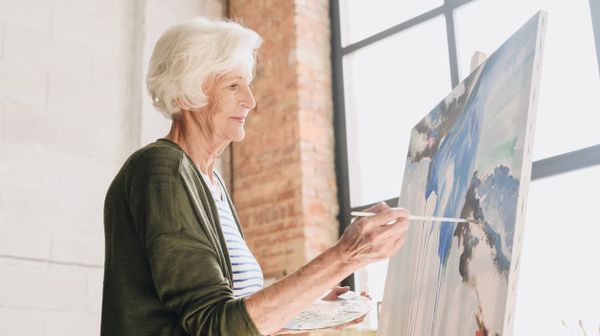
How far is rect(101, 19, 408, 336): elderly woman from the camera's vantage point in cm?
136

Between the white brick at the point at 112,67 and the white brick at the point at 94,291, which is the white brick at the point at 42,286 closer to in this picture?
the white brick at the point at 94,291

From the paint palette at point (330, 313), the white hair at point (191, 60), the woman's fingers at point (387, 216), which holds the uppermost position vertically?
the white hair at point (191, 60)

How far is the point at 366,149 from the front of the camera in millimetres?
4391

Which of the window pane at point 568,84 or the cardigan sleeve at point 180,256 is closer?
the cardigan sleeve at point 180,256

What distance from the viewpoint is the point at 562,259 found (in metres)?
3.32

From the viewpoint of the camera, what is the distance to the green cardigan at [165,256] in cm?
135

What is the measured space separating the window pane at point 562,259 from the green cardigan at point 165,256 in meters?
2.08

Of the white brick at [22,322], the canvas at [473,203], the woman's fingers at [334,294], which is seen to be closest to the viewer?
the canvas at [473,203]

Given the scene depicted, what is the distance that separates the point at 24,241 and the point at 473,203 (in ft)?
8.47

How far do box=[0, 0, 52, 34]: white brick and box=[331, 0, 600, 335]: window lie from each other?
5.43 feet

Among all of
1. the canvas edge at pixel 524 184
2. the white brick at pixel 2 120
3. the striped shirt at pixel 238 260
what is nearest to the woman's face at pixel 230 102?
the striped shirt at pixel 238 260

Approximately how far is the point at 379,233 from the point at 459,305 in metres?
0.34

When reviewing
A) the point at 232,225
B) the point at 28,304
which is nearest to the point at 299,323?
the point at 232,225

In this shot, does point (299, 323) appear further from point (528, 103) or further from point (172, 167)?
point (528, 103)
